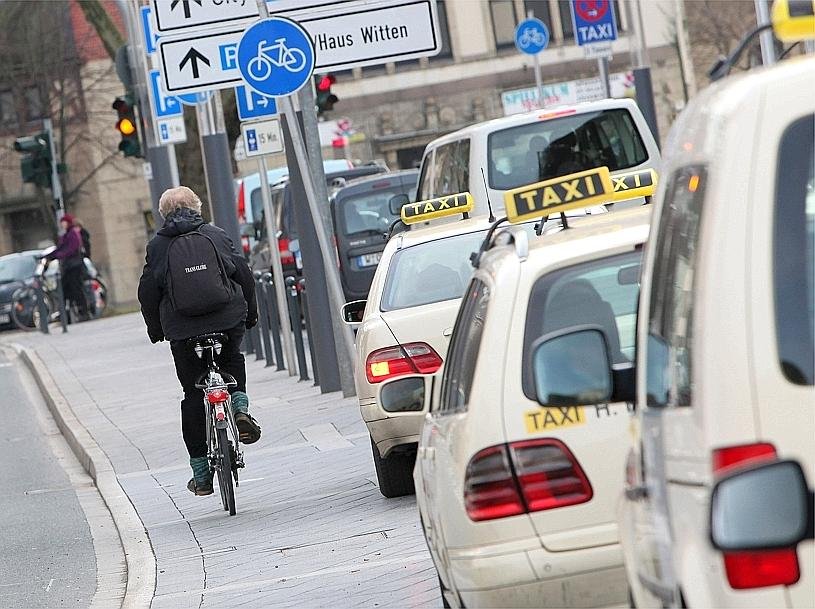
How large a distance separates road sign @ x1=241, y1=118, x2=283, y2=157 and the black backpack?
9610 mm

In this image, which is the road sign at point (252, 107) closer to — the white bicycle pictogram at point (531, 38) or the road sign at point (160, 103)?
the road sign at point (160, 103)

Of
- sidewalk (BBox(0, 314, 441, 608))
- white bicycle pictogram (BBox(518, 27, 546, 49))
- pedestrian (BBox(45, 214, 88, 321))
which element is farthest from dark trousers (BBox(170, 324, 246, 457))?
pedestrian (BBox(45, 214, 88, 321))

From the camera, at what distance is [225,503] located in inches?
432

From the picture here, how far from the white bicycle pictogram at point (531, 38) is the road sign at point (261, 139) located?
1072 centimetres

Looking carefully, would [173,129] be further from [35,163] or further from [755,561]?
[755,561]

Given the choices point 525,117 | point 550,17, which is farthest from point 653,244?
point 550,17

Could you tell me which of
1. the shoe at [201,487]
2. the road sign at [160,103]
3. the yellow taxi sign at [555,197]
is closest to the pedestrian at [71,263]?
the road sign at [160,103]

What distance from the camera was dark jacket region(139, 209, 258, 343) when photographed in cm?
1088

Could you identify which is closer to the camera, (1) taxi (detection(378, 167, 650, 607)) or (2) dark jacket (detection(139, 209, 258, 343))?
(1) taxi (detection(378, 167, 650, 607))

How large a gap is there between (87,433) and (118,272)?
4771 centimetres

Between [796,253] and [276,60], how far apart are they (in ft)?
35.4

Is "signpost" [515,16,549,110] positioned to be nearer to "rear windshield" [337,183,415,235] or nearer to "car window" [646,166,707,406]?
"rear windshield" [337,183,415,235]

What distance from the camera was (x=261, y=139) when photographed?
67.3 ft

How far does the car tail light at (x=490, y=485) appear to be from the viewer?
519 cm
